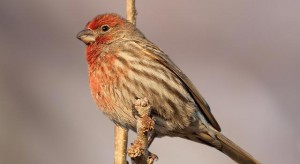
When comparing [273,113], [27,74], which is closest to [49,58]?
[27,74]

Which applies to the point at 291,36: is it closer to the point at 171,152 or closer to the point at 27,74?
the point at 171,152

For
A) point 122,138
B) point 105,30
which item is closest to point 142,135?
point 122,138

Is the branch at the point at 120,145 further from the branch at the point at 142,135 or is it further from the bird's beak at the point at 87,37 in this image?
the bird's beak at the point at 87,37

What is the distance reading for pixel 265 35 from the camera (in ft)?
46.3

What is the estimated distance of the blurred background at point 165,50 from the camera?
13609 mm

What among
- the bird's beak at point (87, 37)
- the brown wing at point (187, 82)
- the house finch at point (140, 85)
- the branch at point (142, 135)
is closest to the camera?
the branch at point (142, 135)

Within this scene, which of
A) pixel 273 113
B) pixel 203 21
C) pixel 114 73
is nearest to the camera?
pixel 114 73

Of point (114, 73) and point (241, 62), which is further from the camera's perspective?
point (241, 62)

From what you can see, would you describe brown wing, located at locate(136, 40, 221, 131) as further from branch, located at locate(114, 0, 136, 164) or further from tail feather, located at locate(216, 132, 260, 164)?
branch, located at locate(114, 0, 136, 164)

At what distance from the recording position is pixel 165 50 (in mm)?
14164

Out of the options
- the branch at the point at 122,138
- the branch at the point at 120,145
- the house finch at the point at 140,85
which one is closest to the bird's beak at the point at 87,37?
the house finch at the point at 140,85

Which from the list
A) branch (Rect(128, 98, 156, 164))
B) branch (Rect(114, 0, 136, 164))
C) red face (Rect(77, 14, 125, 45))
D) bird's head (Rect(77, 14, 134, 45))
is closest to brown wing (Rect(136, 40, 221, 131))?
bird's head (Rect(77, 14, 134, 45))

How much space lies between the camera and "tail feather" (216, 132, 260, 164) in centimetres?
1169

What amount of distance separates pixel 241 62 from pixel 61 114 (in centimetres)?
241
